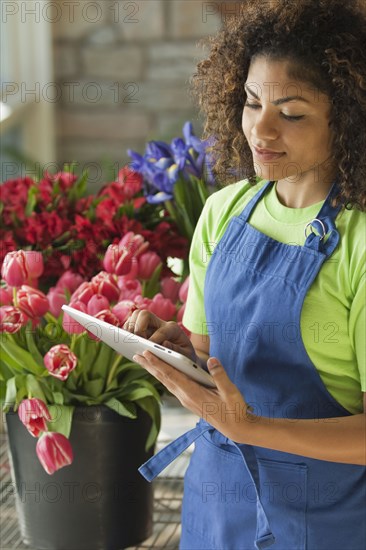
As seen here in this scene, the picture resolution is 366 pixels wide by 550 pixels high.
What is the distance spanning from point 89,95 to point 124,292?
5.85 ft

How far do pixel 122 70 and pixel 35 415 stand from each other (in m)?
1.96

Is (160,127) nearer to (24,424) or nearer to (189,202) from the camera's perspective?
(189,202)

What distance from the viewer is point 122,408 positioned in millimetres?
1552

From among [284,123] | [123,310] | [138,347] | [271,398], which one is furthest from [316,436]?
[123,310]

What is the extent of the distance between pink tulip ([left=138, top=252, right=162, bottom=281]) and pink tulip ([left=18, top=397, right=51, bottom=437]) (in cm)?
31

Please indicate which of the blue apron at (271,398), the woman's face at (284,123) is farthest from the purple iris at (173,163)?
the woman's face at (284,123)

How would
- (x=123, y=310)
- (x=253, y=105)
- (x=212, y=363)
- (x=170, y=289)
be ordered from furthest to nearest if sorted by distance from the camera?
1. (x=170, y=289)
2. (x=123, y=310)
3. (x=253, y=105)
4. (x=212, y=363)

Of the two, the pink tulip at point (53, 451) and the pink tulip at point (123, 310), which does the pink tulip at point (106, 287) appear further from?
the pink tulip at point (53, 451)

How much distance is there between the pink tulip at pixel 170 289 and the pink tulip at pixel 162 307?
134mm

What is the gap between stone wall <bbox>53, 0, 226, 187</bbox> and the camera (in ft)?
10.5

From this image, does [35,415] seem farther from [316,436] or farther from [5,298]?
[316,436]

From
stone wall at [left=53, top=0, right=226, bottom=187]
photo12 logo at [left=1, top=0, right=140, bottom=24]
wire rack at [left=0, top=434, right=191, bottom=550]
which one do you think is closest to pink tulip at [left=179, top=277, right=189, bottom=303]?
wire rack at [left=0, top=434, right=191, bottom=550]

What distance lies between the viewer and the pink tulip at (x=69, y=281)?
168 centimetres

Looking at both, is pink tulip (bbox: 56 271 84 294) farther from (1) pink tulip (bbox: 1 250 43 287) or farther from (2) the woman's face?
(2) the woman's face
